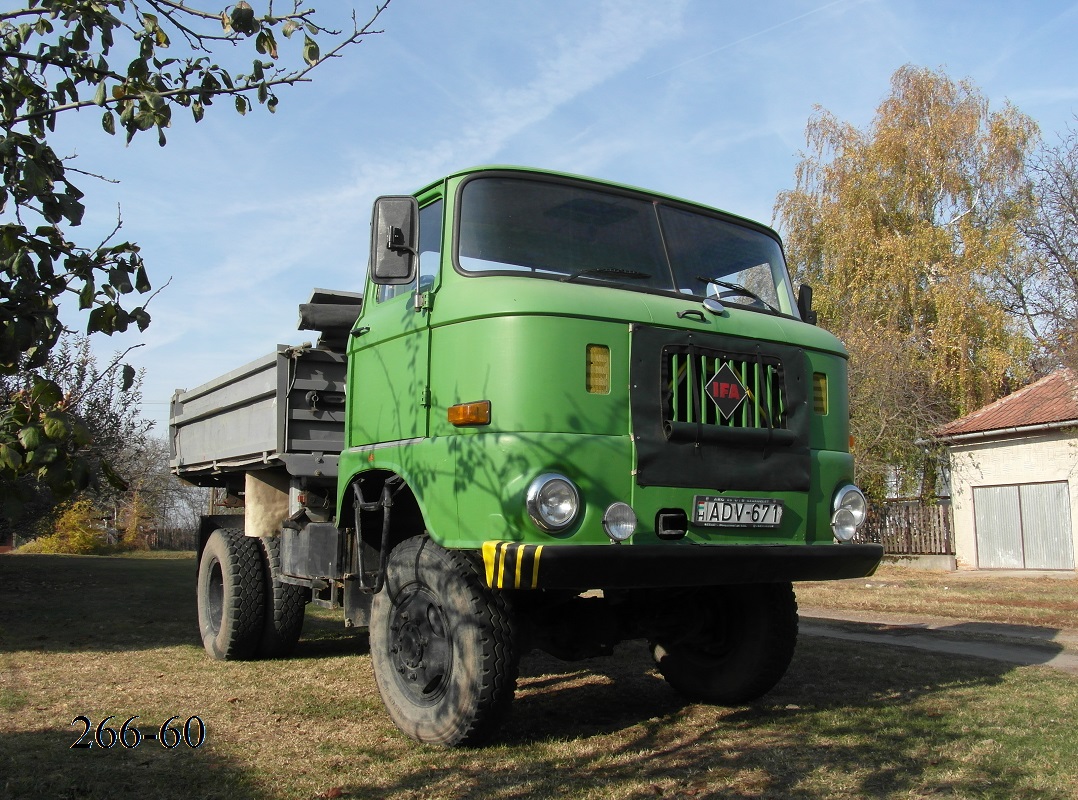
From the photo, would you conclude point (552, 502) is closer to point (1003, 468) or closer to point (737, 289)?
point (737, 289)

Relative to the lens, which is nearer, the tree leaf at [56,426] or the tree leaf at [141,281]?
the tree leaf at [56,426]

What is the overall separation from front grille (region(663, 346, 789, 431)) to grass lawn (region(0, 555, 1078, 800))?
5.32 ft

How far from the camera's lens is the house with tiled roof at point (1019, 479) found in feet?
66.0

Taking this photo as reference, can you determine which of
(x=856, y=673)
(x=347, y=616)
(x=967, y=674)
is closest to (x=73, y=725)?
(x=347, y=616)

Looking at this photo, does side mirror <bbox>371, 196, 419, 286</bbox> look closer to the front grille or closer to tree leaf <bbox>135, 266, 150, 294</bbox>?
the front grille

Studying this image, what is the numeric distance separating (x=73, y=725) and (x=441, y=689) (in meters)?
2.11

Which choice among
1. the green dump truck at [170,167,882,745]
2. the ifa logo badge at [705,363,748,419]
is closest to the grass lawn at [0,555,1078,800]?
the green dump truck at [170,167,882,745]

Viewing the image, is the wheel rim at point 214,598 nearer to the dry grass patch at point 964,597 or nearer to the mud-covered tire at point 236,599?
the mud-covered tire at point 236,599

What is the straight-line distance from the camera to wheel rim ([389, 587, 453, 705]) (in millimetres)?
4898

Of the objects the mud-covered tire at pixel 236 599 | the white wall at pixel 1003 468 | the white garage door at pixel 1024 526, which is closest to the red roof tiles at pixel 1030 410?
the white wall at pixel 1003 468

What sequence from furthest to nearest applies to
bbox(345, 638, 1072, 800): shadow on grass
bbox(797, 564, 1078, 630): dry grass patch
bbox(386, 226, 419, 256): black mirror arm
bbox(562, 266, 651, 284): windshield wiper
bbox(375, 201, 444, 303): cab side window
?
1. bbox(797, 564, 1078, 630): dry grass patch
2. bbox(375, 201, 444, 303): cab side window
3. bbox(386, 226, 419, 256): black mirror arm
4. bbox(562, 266, 651, 284): windshield wiper
5. bbox(345, 638, 1072, 800): shadow on grass

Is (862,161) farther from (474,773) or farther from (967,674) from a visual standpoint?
(474,773)

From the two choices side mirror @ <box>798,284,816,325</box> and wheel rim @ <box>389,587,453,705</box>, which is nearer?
wheel rim @ <box>389,587,453,705</box>

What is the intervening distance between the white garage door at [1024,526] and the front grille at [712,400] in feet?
58.2
